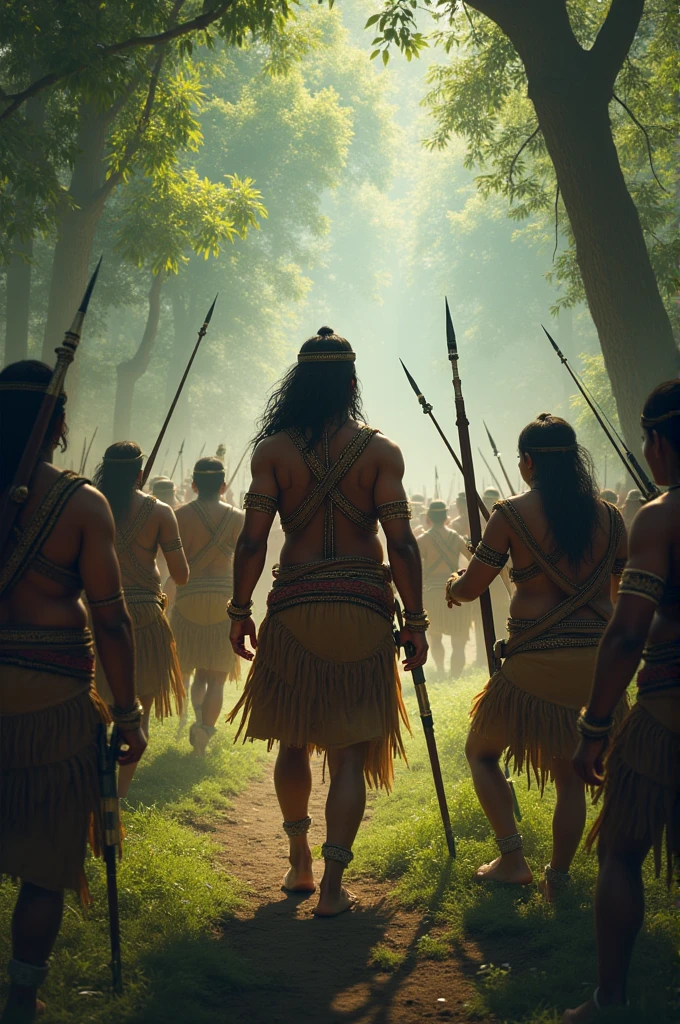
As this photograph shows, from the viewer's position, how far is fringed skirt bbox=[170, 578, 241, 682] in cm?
918

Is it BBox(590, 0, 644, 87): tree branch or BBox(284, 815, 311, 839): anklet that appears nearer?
BBox(284, 815, 311, 839): anklet

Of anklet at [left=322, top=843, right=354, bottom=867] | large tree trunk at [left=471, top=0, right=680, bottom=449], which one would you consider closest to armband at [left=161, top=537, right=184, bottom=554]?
anklet at [left=322, top=843, right=354, bottom=867]

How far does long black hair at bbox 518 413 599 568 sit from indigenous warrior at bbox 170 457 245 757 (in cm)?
453

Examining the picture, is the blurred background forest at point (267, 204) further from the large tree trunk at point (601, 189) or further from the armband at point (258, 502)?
the armband at point (258, 502)

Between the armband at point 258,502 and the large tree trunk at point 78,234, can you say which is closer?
the armband at point 258,502

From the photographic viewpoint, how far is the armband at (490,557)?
16.1ft

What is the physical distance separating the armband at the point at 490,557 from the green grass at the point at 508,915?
1.61 m

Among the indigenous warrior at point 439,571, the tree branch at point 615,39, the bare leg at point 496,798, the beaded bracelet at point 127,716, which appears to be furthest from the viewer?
the indigenous warrior at point 439,571

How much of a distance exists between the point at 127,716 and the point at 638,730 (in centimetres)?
194

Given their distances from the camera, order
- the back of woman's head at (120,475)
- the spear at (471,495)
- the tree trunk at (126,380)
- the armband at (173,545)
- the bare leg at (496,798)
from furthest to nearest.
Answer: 1. the tree trunk at (126,380)
2. the armband at (173,545)
3. the back of woman's head at (120,475)
4. the spear at (471,495)
5. the bare leg at (496,798)

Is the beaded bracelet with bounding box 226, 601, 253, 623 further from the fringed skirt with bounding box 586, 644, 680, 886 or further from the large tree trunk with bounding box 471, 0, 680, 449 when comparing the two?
the large tree trunk with bounding box 471, 0, 680, 449

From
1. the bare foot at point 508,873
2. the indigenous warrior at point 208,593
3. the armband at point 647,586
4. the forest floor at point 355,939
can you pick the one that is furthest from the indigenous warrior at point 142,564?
the armband at point 647,586

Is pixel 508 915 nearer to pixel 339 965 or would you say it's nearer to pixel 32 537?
pixel 339 965

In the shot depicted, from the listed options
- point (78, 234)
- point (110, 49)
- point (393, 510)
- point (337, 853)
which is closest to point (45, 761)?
point (337, 853)
